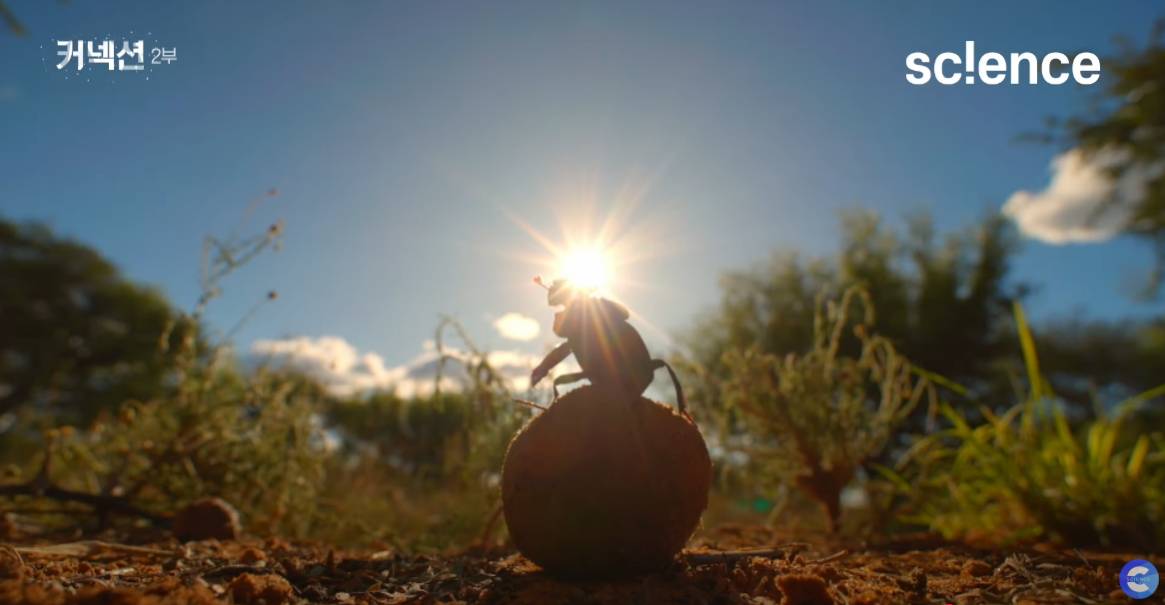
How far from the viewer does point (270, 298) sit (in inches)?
188

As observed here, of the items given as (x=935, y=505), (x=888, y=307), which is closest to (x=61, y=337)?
(x=888, y=307)

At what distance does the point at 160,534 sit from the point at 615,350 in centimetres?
315

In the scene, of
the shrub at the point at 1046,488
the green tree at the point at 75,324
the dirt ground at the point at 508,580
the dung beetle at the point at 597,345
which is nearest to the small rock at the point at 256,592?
the dirt ground at the point at 508,580

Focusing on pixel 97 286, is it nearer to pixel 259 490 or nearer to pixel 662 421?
pixel 259 490

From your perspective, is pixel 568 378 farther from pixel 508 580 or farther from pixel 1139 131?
pixel 1139 131

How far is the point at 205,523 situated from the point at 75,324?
71.5 ft

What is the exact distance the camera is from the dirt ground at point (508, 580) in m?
1.98

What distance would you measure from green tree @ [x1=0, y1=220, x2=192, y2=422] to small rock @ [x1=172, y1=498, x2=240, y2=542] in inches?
746

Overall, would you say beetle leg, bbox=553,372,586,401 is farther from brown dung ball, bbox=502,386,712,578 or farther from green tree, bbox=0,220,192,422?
green tree, bbox=0,220,192,422

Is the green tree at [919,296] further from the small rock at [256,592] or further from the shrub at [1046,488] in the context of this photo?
the small rock at [256,592]

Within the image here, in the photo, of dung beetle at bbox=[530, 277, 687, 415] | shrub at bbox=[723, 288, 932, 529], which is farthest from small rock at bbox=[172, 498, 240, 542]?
shrub at bbox=[723, 288, 932, 529]

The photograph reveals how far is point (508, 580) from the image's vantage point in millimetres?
2385

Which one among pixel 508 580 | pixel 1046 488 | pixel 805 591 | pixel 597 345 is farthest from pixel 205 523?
pixel 1046 488

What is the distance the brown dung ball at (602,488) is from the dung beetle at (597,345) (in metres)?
0.07
